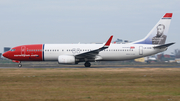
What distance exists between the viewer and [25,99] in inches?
408

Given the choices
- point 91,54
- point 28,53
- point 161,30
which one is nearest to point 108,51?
point 91,54

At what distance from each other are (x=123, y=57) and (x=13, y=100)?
27.1m

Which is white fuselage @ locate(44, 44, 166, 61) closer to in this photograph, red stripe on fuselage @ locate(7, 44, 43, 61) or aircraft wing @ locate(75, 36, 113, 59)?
red stripe on fuselage @ locate(7, 44, 43, 61)

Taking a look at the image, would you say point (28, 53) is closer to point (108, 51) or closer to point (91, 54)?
point (91, 54)

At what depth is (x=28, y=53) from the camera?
35.3 meters

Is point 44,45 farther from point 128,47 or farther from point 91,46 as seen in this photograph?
point 128,47

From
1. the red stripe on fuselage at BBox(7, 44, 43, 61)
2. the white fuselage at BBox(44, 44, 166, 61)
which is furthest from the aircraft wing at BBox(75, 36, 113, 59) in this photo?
the red stripe on fuselage at BBox(7, 44, 43, 61)

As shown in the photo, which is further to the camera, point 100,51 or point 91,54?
point 100,51

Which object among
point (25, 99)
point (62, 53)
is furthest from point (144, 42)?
point (25, 99)

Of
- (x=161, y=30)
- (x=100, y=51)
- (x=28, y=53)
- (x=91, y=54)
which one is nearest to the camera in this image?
(x=91, y=54)

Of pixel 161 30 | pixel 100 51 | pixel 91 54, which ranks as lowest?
pixel 91 54

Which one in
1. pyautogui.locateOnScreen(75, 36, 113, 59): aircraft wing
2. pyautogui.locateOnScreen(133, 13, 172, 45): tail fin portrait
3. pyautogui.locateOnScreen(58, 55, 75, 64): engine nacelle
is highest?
pyautogui.locateOnScreen(133, 13, 172, 45): tail fin portrait

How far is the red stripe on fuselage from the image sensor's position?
3525 cm

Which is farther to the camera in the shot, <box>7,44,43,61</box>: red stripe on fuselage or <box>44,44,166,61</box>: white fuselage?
<box>44,44,166,61</box>: white fuselage
